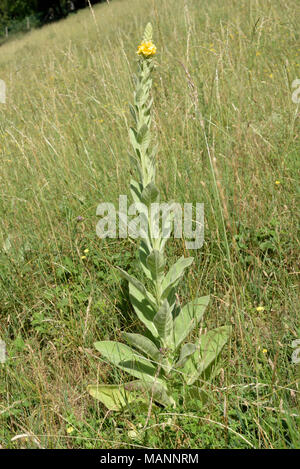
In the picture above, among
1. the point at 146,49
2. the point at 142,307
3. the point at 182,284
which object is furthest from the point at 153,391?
the point at 146,49

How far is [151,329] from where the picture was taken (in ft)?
5.27

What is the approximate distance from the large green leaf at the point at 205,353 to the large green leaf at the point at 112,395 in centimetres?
20

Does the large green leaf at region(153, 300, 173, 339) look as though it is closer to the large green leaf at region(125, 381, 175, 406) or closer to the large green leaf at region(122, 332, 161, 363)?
the large green leaf at region(122, 332, 161, 363)

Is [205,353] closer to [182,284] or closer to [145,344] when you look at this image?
[145,344]

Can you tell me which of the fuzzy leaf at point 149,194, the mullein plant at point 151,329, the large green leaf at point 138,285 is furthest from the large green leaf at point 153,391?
the fuzzy leaf at point 149,194

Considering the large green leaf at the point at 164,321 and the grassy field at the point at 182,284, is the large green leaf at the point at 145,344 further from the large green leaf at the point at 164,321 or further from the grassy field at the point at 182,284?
the grassy field at the point at 182,284

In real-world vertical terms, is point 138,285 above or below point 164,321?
above

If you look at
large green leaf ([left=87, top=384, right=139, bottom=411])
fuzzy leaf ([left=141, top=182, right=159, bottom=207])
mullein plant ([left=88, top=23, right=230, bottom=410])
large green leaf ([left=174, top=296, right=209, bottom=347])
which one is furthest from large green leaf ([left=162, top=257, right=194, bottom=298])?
large green leaf ([left=87, top=384, right=139, bottom=411])

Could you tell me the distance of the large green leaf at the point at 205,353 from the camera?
1.54 m

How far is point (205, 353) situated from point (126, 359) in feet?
0.92

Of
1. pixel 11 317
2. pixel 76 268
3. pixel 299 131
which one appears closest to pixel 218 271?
pixel 76 268

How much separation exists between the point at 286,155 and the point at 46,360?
5.23 feet
